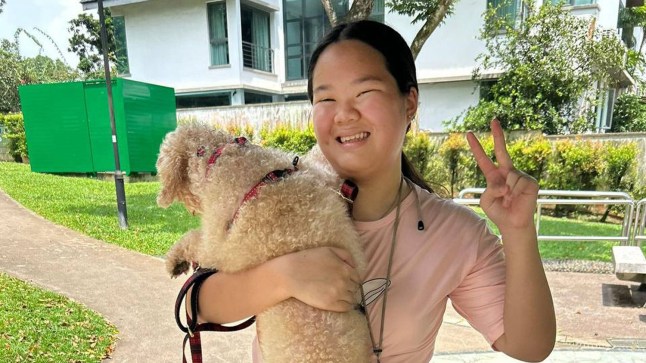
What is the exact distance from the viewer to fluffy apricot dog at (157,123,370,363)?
1.13m

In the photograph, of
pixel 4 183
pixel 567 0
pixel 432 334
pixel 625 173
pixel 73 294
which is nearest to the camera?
pixel 432 334

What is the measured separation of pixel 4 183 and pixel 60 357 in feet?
31.0

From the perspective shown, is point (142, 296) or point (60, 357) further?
point (142, 296)

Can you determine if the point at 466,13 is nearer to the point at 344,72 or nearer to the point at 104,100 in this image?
the point at 104,100

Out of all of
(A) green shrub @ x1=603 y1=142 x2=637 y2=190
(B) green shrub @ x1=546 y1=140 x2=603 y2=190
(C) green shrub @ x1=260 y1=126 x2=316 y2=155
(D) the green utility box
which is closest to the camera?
(A) green shrub @ x1=603 y1=142 x2=637 y2=190

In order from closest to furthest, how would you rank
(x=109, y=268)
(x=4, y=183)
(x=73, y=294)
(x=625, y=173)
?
(x=73, y=294) → (x=109, y=268) → (x=625, y=173) → (x=4, y=183)

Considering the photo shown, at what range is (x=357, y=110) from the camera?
123 centimetres

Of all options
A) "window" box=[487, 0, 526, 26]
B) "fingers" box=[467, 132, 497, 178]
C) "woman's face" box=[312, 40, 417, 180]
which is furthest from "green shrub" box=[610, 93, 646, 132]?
"woman's face" box=[312, 40, 417, 180]

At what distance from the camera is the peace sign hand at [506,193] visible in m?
1.21

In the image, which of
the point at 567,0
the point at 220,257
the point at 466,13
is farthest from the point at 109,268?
the point at 567,0

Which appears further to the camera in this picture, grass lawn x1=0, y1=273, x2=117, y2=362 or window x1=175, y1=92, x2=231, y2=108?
window x1=175, y1=92, x2=231, y2=108

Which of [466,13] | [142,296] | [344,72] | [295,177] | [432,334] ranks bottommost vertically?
[142,296]

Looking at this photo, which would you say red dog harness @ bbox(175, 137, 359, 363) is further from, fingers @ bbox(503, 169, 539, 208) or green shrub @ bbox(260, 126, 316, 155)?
green shrub @ bbox(260, 126, 316, 155)

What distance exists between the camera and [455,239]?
1.28 meters
